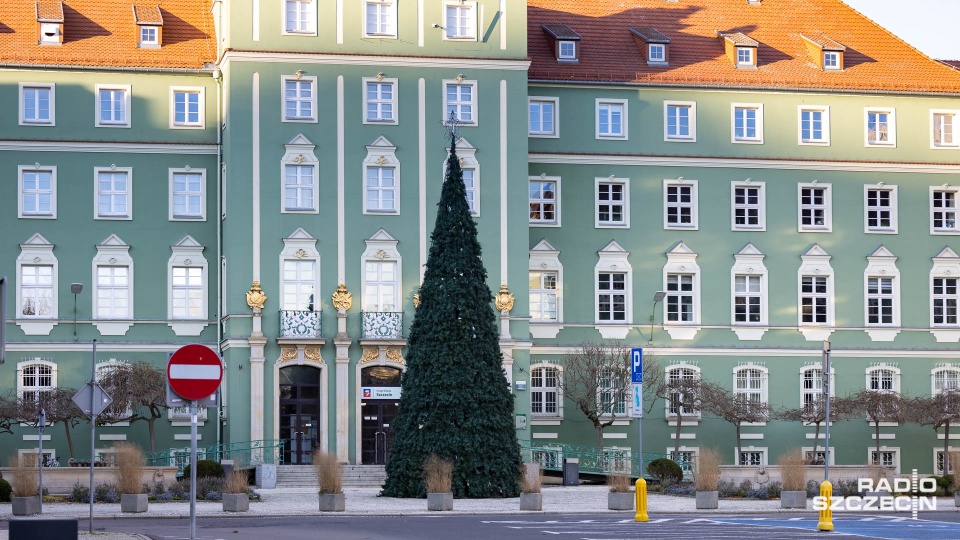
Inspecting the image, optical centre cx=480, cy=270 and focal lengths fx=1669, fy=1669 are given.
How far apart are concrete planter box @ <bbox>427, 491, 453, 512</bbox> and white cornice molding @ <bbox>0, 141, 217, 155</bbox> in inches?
845

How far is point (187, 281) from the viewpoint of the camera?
53969 millimetres

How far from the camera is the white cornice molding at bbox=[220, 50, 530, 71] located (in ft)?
170

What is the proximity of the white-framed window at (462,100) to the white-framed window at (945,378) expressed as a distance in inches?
728

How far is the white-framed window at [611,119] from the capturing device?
5631 cm

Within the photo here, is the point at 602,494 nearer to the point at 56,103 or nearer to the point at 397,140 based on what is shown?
the point at 397,140

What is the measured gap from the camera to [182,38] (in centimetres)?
5528

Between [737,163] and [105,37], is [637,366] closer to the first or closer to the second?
[737,163]

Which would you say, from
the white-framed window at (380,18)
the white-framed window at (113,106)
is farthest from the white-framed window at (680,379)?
the white-framed window at (113,106)

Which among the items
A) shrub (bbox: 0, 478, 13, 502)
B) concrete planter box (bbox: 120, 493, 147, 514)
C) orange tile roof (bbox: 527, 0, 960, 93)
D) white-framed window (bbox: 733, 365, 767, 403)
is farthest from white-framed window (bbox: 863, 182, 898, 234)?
shrub (bbox: 0, 478, 13, 502)

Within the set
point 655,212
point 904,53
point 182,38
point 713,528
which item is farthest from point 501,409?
point 904,53

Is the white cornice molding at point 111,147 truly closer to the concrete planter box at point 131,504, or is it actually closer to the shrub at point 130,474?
the shrub at point 130,474

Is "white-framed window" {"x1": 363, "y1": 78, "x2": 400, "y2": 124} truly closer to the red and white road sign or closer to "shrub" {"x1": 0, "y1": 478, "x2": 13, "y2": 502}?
"shrub" {"x1": 0, "y1": 478, "x2": 13, "y2": 502}

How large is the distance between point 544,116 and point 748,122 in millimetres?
7132

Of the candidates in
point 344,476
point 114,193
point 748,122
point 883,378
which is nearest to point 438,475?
point 344,476
